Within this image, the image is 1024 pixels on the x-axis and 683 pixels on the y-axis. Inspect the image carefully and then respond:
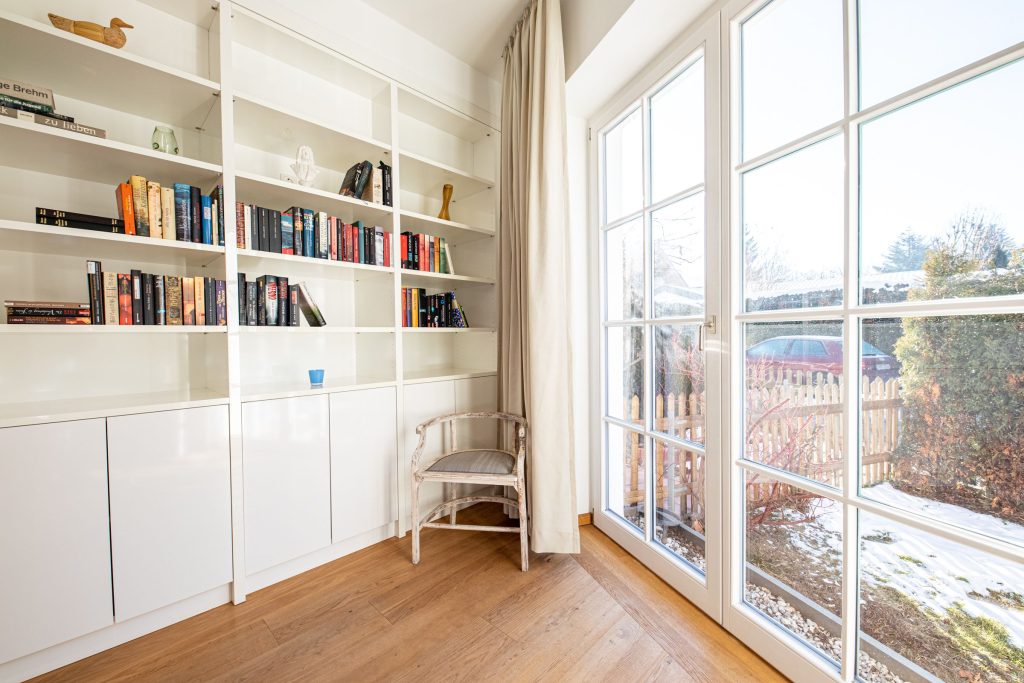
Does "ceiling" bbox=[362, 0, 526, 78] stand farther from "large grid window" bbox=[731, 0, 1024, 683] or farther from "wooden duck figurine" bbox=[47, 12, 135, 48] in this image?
"large grid window" bbox=[731, 0, 1024, 683]

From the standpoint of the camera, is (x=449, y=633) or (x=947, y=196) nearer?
(x=947, y=196)

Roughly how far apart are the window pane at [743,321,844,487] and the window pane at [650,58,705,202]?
668 mm

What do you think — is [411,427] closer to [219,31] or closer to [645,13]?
[219,31]

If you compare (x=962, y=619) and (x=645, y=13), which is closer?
(x=962, y=619)

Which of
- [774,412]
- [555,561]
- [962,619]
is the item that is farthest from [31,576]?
[962,619]

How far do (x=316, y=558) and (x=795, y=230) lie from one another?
230 centimetres

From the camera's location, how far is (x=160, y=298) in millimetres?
1472

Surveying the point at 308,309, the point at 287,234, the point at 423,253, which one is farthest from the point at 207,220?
the point at 423,253

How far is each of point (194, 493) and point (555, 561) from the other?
151 cm

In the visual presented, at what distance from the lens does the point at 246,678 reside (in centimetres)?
124

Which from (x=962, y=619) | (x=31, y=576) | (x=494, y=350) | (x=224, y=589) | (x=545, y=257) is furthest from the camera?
(x=494, y=350)

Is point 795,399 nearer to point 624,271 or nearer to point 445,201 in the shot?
point 624,271

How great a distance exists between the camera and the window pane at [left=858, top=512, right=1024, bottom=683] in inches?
32.5

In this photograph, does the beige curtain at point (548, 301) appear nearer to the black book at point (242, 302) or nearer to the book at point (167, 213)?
the black book at point (242, 302)
